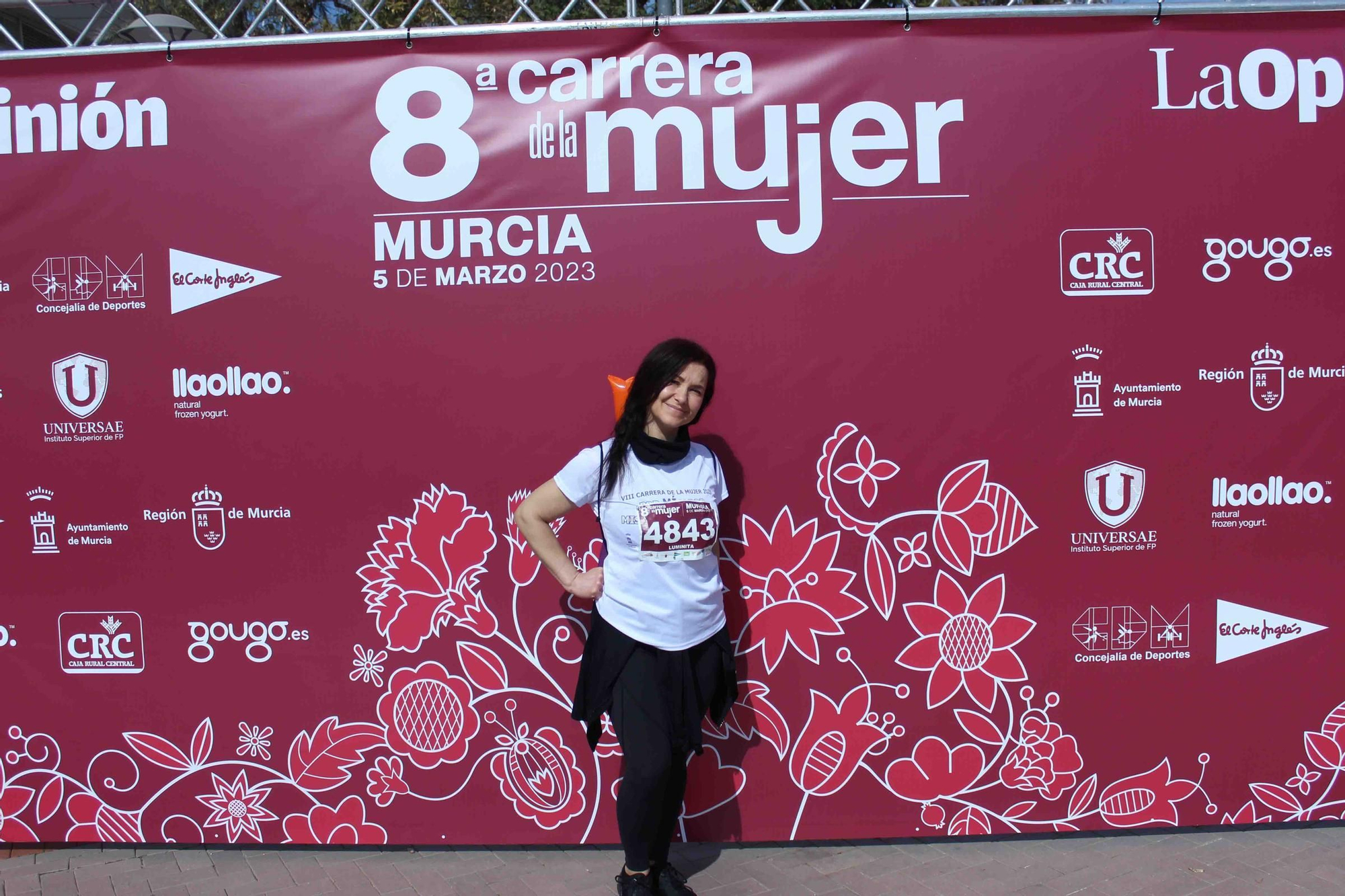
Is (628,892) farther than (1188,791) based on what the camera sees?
No

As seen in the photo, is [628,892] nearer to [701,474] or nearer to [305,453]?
[701,474]

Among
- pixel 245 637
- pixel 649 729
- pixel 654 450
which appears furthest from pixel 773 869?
pixel 245 637

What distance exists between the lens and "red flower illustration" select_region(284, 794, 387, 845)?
339 centimetres

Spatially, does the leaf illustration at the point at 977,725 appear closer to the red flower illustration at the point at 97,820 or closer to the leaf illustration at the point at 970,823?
the leaf illustration at the point at 970,823

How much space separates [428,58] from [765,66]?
114 cm

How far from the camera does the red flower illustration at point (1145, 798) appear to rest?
337cm

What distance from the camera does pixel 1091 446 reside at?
329 centimetres

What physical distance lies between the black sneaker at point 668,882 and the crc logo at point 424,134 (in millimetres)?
2316

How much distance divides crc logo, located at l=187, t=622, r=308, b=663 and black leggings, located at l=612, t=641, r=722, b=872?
1255mm

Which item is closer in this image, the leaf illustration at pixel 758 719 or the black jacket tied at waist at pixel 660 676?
the black jacket tied at waist at pixel 660 676

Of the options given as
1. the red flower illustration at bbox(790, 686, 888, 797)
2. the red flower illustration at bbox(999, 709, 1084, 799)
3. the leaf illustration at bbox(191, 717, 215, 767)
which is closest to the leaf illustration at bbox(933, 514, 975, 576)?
the red flower illustration at bbox(790, 686, 888, 797)

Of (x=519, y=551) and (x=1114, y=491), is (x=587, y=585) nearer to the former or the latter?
(x=519, y=551)

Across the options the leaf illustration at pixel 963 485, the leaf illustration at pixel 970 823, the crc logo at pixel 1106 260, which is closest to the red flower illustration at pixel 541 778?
the leaf illustration at pixel 970 823

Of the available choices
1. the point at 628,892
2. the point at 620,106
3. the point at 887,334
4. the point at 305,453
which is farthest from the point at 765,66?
the point at 628,892
